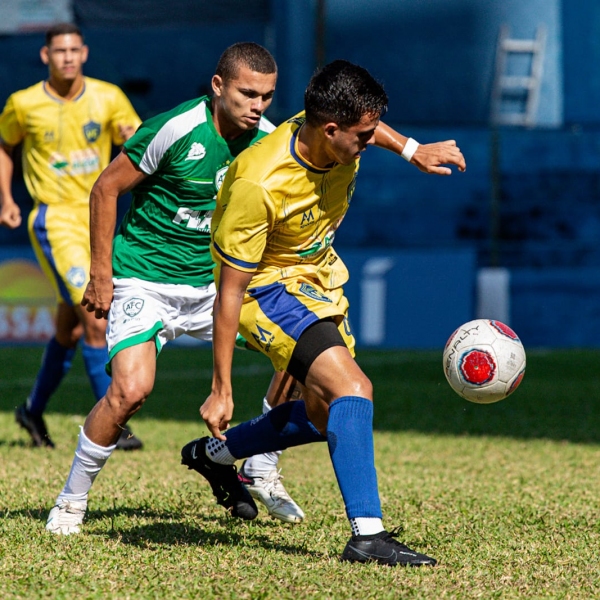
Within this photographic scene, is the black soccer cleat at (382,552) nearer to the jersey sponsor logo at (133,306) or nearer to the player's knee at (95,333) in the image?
the jersey sponsor logo at (133,306)

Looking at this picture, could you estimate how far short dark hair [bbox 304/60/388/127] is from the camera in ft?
12.7

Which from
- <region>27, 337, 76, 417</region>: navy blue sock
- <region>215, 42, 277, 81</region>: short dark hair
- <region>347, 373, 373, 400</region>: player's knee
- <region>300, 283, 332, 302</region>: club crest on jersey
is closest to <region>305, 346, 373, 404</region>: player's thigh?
<region>347, 373, 373, 400</region>: player's knee

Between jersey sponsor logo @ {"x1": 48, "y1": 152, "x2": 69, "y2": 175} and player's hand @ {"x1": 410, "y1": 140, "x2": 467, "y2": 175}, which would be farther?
jersey sponsor logo @ {"x1": 48, "y1": 152, "x2": 69, "y2": 175}

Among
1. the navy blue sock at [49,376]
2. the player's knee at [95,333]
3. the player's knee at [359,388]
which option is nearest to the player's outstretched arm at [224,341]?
the player's knee at [359,388]

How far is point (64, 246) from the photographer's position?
6.79 metres

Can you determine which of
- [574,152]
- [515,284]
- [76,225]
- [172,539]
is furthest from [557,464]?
[574,152]

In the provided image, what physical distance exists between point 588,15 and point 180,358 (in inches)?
454

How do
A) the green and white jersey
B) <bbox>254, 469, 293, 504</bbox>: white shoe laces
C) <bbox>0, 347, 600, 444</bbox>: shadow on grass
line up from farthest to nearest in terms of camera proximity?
<bbox>0, 347, 600, 444</bbox>: shadow on grass
<bbox>254, 469, 293, 504</bbox>: white shoe laces
the green and white jersey

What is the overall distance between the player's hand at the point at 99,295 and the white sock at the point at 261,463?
0.90 meters

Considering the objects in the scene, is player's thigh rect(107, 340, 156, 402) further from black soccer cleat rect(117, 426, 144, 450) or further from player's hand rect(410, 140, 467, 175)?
black soccer cleat rect(117, 426, 144, 450)

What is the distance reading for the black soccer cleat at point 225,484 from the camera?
4.77 meters

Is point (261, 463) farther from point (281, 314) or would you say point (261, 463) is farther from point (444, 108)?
point (444, 108)

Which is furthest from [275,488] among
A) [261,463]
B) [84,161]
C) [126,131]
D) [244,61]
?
[84,161]

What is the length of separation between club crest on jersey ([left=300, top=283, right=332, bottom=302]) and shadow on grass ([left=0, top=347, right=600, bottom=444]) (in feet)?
12.3
